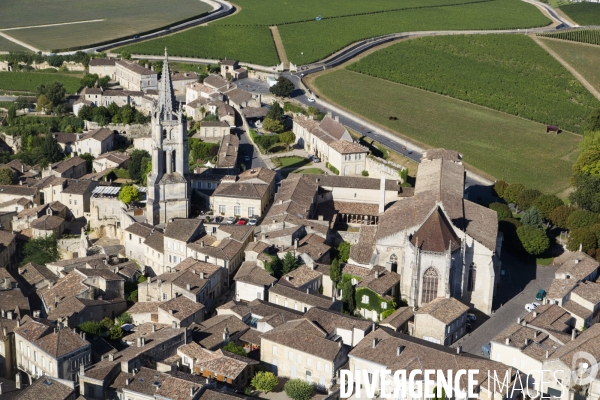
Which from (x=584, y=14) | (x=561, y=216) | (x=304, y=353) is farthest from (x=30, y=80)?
(x=584, y=14)

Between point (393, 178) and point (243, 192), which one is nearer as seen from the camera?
point (243, 192)

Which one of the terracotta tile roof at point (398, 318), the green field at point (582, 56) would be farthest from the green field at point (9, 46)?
the terracotta tile roof at point (398, 318)

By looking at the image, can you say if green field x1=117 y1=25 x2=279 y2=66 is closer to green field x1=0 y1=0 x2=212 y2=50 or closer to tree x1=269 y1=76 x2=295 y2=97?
green field x1=0 y1=0 x2=212 y2=50

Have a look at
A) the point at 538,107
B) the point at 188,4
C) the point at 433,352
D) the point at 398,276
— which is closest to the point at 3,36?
the point at 188,4

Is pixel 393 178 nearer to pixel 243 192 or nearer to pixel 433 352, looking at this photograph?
pixel 243 192

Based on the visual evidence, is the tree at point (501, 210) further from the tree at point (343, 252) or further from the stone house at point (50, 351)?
the stone house at point (50, 351)

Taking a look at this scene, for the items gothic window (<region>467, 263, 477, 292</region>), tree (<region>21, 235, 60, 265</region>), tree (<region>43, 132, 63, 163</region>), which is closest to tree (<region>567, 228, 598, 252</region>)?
gothic window (<region>467, 263, 477, 292</region>)

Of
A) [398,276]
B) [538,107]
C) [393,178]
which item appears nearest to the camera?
[398,276]
